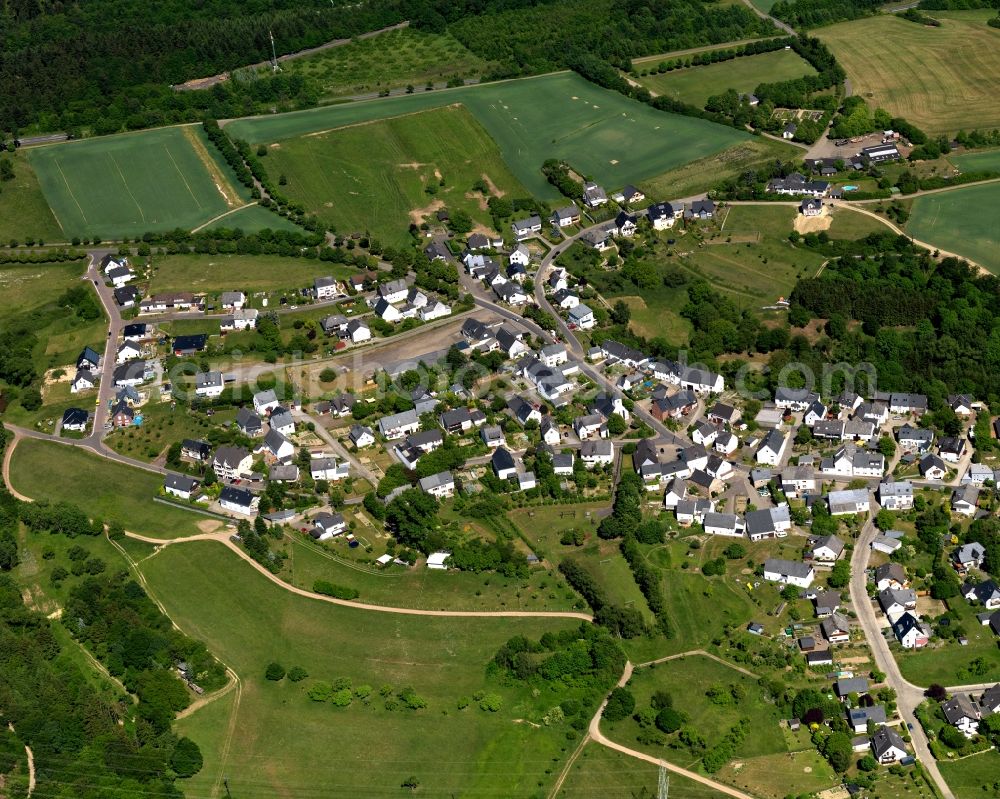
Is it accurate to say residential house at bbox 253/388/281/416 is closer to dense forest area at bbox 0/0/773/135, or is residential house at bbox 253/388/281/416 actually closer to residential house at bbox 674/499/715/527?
residential house at bbox 674/499/715/527

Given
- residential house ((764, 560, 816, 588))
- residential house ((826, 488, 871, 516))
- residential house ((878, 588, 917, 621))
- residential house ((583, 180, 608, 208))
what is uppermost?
residential house ((583, 180, 608, 208))

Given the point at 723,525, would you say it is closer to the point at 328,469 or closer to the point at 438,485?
the point at 438,485

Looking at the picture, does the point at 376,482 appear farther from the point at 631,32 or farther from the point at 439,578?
the point at 631,32

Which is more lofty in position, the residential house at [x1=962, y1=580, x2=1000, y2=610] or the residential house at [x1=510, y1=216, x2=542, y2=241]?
the residential house at [x1=510, y1=216, x2=542, y2=241]

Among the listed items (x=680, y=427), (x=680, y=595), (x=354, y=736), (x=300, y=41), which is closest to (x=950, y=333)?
(x=680, y=427)

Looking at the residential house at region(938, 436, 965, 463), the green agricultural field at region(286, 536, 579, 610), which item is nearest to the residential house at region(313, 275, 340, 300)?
the green agricultural field at region(286, 536, 579, 610)

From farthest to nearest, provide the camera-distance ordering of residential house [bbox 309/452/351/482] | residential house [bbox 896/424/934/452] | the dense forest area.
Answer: the dense forest area, residential house [bbox 896/424/934/452], residential house [bbox 309/452/351/482]

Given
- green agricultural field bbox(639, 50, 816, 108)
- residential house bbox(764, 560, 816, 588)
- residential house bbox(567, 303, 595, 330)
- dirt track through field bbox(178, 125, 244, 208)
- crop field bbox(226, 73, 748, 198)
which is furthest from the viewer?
green agricultural field bbox(639, 50, 816, 108)

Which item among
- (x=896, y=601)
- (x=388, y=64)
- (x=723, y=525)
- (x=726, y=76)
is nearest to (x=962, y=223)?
(x=726, y=76)
